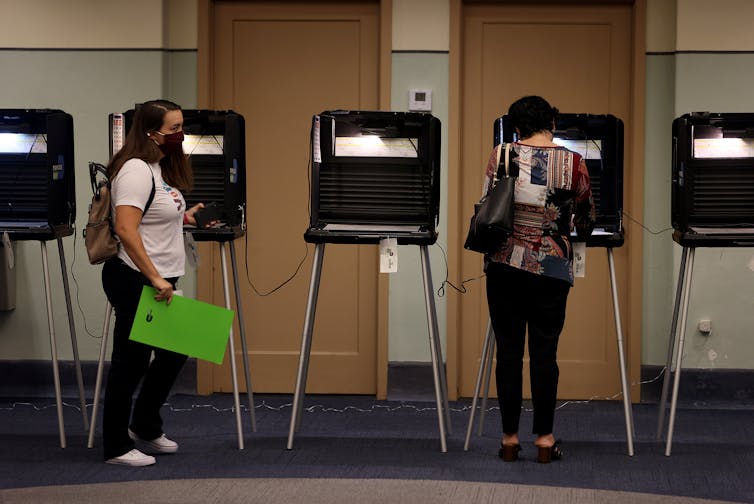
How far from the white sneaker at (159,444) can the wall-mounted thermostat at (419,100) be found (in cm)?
230

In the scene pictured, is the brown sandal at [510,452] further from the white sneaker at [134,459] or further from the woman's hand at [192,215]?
the woman's hand at [192,215]

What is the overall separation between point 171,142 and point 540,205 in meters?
1.44

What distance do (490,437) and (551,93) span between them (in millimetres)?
2004

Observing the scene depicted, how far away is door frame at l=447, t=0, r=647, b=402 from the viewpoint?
20.6ft

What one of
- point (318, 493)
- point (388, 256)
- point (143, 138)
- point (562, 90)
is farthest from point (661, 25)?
point (318, 493)

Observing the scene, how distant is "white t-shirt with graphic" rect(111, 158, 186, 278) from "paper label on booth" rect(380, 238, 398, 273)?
788 millimetres

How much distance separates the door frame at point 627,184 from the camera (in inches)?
247

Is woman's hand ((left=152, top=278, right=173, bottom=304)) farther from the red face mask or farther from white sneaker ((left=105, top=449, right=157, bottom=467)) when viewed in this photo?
white sneaker ((left=105, top=449, right=157, bottom=467))

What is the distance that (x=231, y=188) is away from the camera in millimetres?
5043

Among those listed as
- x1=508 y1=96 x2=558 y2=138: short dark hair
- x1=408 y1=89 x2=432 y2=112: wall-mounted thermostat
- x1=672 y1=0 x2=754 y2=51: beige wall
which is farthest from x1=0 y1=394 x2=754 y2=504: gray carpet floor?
x1=672 y1=0 x2=754 y2=51: beige wall

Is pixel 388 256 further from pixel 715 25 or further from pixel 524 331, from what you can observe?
pixel 715 25

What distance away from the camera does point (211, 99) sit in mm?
6461

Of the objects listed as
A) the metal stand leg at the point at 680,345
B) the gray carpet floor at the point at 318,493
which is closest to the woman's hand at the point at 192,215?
the gray carpet floor at the point at 318,493

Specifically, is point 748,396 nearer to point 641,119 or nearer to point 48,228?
point 641,119
